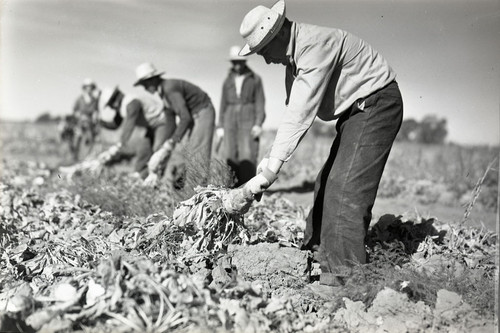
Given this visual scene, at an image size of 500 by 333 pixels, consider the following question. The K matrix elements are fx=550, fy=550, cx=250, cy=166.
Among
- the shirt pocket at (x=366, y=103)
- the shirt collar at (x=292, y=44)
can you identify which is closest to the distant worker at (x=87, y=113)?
the shirt collar at (x=292, y=44)

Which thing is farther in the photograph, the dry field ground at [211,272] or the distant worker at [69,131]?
the distant worker at [69,131]

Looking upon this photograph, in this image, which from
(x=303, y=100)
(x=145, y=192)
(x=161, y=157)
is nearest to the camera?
(x=303, y=100)

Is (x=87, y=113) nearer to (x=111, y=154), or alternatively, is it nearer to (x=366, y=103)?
(x=111, y=154)

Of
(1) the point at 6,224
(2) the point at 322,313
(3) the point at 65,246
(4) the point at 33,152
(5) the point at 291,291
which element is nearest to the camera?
(2) the point at 322,313

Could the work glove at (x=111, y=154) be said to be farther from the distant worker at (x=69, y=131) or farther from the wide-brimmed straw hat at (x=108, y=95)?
the distant worker at (x=69, y=131)

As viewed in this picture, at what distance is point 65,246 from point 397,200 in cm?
496

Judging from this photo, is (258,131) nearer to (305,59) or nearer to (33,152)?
(305,59)

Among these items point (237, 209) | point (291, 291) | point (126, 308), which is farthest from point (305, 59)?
point (126, 308)

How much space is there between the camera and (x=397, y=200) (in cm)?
727

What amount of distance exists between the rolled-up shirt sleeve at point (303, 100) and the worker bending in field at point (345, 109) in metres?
0.02

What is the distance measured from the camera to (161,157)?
6457mm

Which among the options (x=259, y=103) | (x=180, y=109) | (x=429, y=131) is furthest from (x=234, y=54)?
(x=429, y=131)

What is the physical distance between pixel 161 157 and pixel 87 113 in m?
5.80

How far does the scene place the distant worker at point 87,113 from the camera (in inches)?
458
